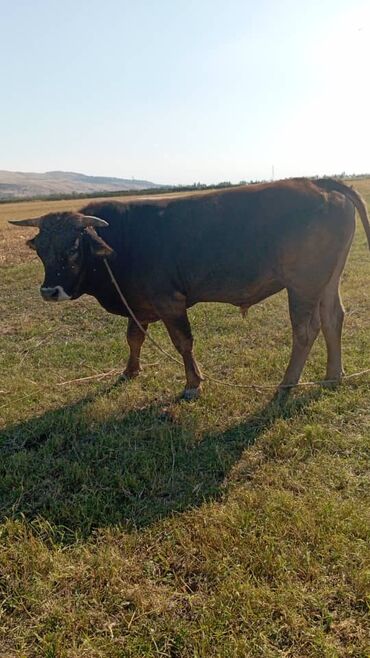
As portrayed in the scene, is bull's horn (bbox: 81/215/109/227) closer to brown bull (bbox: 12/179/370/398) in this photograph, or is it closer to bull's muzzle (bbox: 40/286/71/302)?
brown bull (bbox: 12/179/370/398)

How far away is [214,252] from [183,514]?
3.02 m

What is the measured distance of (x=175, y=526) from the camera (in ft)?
12.0

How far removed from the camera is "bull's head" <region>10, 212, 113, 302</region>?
5.49 metres

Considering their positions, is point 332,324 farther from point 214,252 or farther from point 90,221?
point 90,221

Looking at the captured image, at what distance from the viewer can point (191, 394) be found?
594 cm

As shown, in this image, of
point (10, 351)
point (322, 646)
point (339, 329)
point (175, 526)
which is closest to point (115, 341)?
point (10, 351)

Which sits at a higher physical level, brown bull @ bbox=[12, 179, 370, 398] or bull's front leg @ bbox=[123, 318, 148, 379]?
brown bull @ bbox=[12, 179, 370, 398]

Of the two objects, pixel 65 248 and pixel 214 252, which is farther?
pixel 214 252

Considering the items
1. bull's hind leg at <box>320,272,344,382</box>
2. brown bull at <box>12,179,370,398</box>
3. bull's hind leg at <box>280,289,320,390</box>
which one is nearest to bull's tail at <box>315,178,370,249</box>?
brown bull at <box>12,179,370,398</box>

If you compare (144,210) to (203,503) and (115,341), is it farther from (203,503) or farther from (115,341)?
(203,503)

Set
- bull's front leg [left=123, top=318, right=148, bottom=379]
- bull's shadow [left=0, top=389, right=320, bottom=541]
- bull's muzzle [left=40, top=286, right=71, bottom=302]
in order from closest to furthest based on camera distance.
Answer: bull's shadow [left=0, top=389, right=320, bottom=541]
bull's muzzle [left=40, top=286, right=71, bottom=302]
bull's front leg [left=123, top=318, right=148, bottom=379]

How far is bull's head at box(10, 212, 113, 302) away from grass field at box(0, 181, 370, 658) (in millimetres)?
1375

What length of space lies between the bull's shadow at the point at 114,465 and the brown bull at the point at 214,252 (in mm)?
969

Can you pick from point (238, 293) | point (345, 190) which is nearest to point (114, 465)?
point (238, 293)
